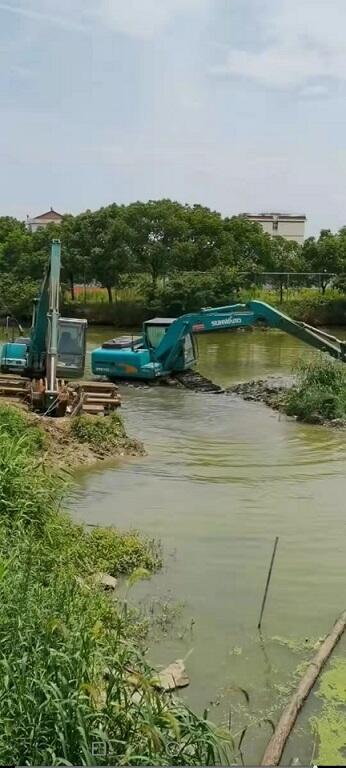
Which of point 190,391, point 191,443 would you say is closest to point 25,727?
point 191,443

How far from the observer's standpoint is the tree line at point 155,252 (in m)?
38.7

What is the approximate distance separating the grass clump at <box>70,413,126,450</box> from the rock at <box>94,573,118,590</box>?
529 centimetres

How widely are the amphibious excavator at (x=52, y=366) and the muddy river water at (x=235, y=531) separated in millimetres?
1165

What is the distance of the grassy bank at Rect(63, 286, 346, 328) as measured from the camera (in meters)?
36.9

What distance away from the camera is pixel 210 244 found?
42688mm

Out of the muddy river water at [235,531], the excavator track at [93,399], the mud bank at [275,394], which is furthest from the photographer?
the mud bank at [275,394]

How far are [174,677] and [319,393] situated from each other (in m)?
11.6

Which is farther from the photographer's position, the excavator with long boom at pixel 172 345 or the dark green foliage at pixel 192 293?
the dark green foliage at pixel 192 293

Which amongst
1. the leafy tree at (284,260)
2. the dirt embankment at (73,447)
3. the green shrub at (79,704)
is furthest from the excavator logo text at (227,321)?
the leafy tree at (284,260)

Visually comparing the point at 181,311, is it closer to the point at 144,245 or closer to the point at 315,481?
the point at 144,245

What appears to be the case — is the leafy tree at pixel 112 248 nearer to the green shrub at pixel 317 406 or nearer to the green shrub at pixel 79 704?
the green shrub at pixel 317 406

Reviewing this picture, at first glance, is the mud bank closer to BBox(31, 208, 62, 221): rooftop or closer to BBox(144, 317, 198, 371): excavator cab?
BBox(144, 317, 198, 371): excavator cab

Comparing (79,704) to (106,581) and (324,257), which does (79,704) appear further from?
(324,257)

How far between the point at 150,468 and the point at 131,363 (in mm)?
8332
